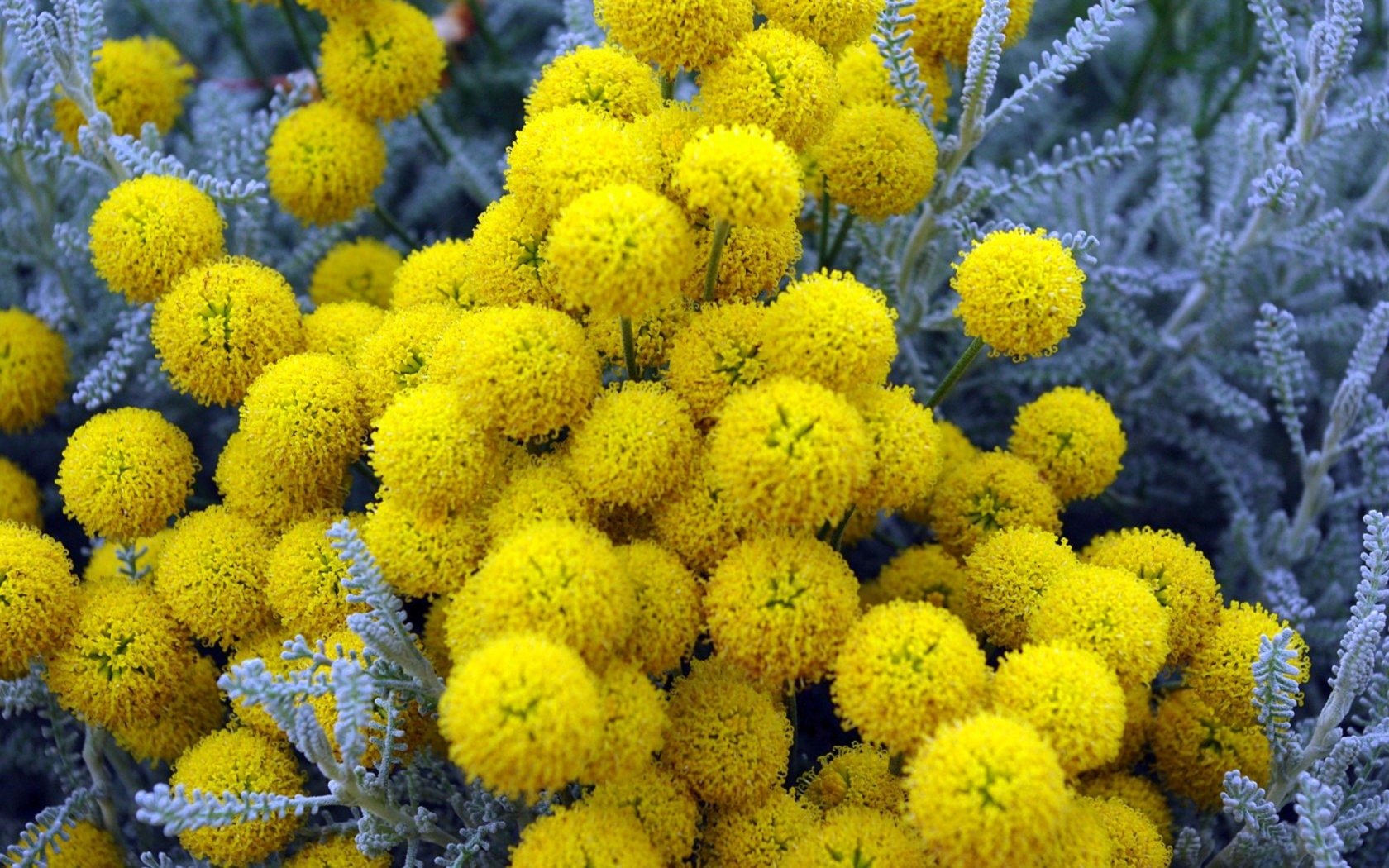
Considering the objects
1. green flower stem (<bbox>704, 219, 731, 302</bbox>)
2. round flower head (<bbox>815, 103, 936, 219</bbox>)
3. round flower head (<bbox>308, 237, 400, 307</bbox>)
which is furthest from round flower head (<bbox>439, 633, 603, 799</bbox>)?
round flower head (<bbox>308, 237, 400, 307</bbox>)

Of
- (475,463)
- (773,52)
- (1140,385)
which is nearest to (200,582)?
(475,463)

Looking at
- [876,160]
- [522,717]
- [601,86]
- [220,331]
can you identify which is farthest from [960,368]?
[220,331]

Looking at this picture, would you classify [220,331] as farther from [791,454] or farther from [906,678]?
[906,678]

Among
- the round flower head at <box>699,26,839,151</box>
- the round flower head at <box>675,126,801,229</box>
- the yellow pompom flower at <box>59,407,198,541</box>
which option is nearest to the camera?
the round flower head at <box>675,126,801,229</box>

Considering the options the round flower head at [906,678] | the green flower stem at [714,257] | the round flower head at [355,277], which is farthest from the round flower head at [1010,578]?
the round flower head at [355,277]

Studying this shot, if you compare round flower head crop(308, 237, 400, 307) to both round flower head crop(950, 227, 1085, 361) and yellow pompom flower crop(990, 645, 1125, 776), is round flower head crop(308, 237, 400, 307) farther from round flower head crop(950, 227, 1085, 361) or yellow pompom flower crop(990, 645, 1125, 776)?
yellow pompom flower crop(990, 645, 1125, 776)

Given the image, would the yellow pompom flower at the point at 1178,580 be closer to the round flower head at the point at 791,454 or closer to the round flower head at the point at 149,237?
the round flower head at the point at 791,454
